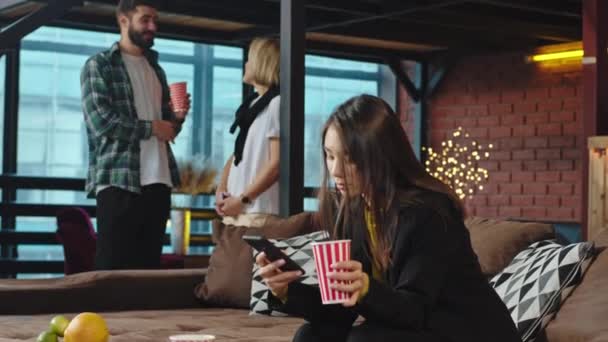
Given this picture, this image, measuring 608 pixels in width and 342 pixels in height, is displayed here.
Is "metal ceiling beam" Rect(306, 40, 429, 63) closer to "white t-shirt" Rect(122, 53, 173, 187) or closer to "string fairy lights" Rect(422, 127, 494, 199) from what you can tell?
"string fairy lights" Rect(422, 127, 494, 199)

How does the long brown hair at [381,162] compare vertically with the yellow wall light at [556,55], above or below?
below

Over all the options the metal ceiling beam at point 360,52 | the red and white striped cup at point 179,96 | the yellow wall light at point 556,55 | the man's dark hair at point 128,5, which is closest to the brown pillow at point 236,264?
the red and white striped cup at point 179,96

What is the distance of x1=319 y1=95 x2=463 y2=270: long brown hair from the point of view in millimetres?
2170

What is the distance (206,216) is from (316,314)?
4.65 meters

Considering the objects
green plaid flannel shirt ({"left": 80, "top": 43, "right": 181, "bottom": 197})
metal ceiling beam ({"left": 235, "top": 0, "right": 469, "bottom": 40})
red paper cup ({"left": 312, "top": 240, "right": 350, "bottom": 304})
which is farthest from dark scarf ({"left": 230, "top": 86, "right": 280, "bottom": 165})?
metal ceiling beam ({"left": 235, "top": 0, "right": 469, "bottom": 40})

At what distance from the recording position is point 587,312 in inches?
98.8

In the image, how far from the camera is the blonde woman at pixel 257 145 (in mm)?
4055

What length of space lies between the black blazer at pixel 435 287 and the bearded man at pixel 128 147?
189 cm

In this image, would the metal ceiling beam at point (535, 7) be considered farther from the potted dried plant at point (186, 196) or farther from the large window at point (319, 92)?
the potted dried plant at point (186, 196)

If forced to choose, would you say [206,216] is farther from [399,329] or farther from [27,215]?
[399,329]

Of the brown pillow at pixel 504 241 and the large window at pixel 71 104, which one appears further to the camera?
the large window at pixel 71 104

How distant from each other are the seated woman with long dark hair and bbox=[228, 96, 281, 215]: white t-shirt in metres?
1.81

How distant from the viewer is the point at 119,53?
161 inches

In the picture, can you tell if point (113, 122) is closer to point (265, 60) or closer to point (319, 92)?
point (265, 60)
